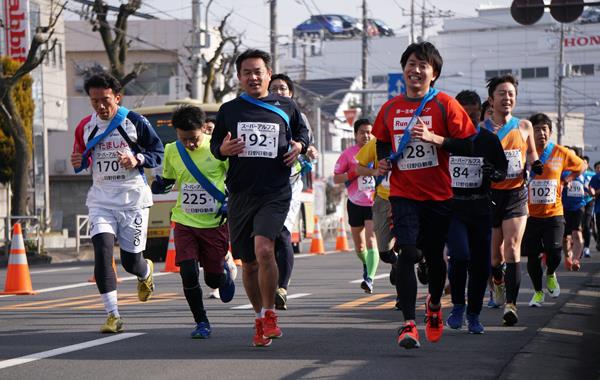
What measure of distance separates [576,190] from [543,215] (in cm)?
698

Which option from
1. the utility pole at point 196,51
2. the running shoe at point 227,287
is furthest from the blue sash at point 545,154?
the utility pole at point 196,51

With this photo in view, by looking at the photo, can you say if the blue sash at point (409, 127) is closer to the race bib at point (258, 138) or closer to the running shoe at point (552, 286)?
the race bib at point (258, 138)

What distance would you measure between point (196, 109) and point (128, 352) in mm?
2171

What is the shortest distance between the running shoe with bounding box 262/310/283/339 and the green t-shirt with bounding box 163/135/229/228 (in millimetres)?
1330

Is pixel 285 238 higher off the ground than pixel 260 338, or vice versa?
pixel 285 238

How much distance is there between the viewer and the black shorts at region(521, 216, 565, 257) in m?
12.2

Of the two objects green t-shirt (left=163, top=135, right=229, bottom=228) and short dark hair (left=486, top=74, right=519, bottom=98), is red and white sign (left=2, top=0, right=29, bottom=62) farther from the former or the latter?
short dark hair (left=486, top=74, right=519, bottom=98)

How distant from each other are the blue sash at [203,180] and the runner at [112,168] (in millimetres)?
178

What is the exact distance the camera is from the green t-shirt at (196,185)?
9.48 m

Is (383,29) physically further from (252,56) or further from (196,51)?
(252,56)

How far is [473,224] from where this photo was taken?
8.98 meters

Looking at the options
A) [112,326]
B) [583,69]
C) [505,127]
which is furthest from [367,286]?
[583,69]

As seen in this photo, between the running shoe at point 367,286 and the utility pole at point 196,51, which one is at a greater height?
the utility pole at point 196,51

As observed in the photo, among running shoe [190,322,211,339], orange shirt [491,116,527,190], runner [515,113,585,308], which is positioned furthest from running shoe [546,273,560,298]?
running shoe [190,322,211,339]
